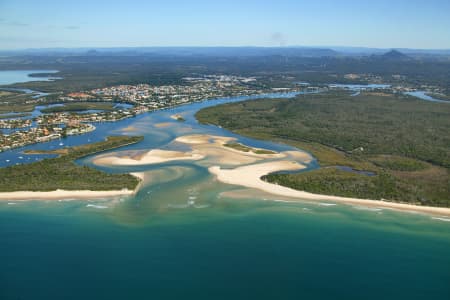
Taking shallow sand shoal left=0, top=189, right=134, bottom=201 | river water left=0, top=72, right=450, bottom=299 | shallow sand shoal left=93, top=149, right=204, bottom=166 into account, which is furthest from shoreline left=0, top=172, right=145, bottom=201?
shallow sand shoal left=93, top=149, right=204, bottom=166

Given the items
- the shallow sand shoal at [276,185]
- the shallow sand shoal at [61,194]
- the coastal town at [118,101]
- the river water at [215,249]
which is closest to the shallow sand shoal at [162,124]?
the coastal town at [118,101]

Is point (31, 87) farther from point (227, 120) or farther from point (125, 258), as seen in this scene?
point (125, 258)

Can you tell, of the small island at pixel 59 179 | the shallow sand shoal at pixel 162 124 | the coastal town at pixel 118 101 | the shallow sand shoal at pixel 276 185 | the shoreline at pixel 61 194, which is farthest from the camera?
the shallow sand shoal at pixel 162 124

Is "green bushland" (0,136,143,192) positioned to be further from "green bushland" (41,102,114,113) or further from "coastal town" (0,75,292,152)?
"green bushland" (41,102,114,113)

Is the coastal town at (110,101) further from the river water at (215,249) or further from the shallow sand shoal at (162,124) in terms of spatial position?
the river water at (215,249)

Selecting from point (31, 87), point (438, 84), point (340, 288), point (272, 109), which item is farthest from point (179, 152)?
point (438, 84)

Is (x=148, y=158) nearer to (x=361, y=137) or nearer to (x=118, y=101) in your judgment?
(x=361, y=137)
